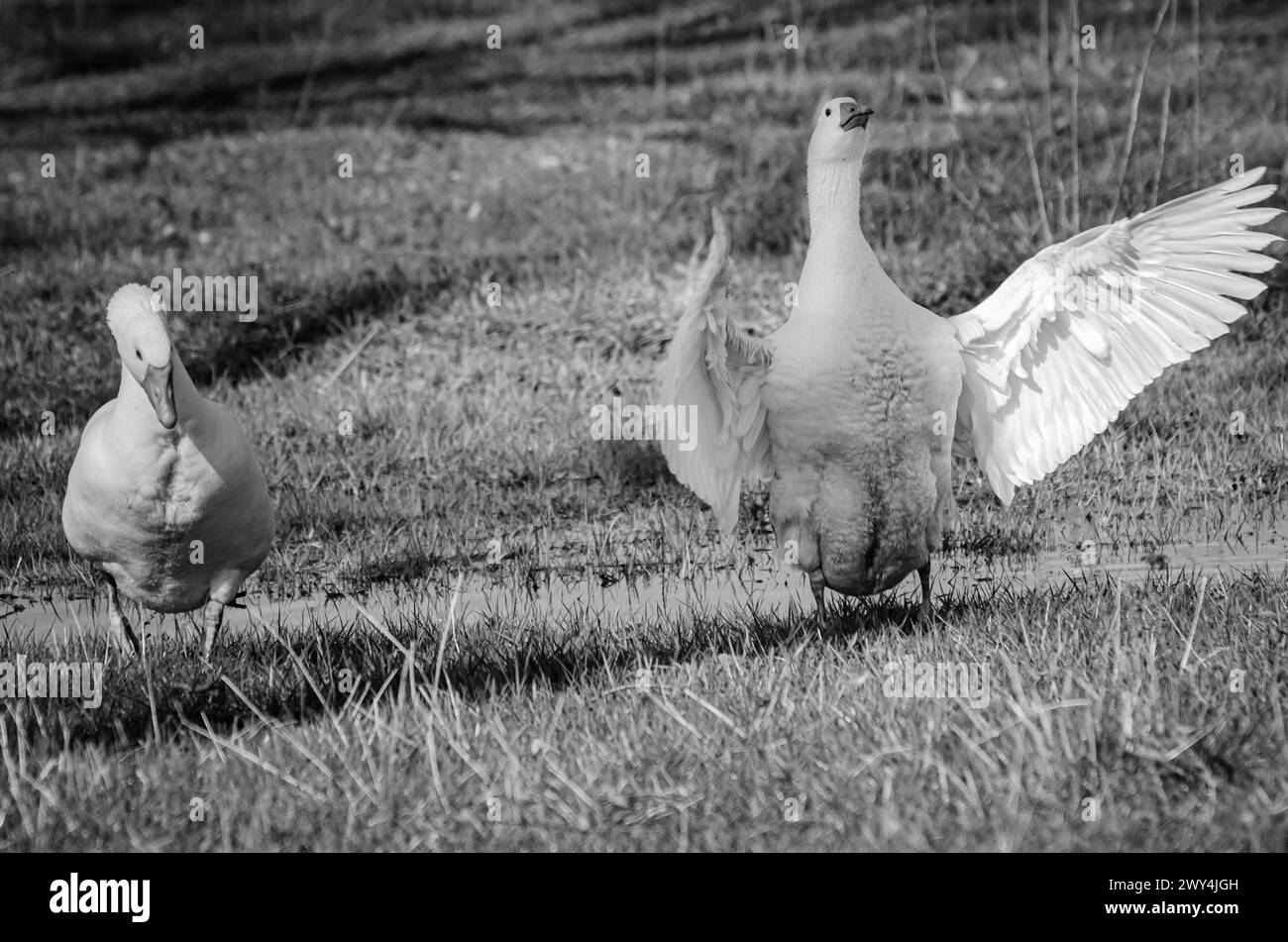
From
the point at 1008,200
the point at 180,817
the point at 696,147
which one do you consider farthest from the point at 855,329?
the point at 696,147

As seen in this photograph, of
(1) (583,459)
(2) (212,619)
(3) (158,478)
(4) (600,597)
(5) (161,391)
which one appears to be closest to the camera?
(5) (161,391)

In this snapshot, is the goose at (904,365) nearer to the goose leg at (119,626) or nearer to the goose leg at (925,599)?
the goose leg at (925,599)

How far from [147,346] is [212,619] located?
0.96 m

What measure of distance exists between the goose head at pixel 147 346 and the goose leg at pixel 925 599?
2441 mm

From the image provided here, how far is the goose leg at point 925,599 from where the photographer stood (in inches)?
205

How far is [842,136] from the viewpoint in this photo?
5.14m

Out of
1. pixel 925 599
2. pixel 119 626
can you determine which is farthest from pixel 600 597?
→ pixel 119 626

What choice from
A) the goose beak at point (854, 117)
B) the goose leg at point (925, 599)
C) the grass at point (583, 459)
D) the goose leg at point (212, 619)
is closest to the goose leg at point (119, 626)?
the grass at point (583, 459)

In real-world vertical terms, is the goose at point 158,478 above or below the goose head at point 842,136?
below

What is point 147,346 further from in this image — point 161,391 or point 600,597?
point 600,597

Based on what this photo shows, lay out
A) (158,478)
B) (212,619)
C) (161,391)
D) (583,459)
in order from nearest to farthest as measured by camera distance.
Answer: (161,391) < (158,478) < (212,619) < (583,459)

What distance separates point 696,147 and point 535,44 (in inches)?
228

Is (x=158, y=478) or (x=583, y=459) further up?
(x=158, y=478)

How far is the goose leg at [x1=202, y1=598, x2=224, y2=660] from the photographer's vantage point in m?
5.25
